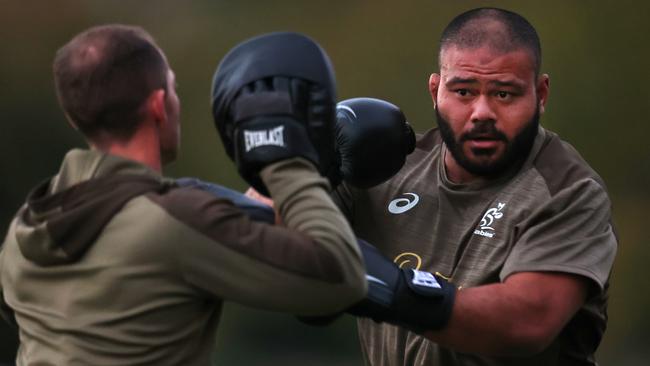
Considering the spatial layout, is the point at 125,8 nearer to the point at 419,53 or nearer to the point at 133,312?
the point at 419,53

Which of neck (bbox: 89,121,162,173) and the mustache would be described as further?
the mustache

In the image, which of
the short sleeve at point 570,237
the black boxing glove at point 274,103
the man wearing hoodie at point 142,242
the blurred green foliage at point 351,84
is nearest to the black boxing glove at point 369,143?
the short sleeve at point 570,237

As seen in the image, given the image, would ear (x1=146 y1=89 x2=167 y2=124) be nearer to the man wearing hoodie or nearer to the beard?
the man wearing hoodie

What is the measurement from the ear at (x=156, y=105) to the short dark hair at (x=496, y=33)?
1.05 metres

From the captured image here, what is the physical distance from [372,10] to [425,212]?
3933 mm

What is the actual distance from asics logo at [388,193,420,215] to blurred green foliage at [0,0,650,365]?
2946mm

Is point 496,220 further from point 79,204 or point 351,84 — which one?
point 351,84

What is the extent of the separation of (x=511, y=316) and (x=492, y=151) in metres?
0.49

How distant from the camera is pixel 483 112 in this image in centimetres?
348

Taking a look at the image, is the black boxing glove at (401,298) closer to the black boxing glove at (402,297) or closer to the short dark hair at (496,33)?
the black boxing glove at (402,297)

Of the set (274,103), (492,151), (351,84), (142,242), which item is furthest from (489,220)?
(351,84)

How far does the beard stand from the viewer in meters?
3.50

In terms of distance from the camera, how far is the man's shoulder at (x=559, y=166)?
11.2 ft

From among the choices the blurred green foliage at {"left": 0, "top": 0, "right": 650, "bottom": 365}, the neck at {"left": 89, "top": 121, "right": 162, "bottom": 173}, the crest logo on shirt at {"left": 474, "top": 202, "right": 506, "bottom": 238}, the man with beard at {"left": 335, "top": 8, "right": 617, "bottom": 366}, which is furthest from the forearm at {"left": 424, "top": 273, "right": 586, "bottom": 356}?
the blurred green foliage at {"left": 0, "top": 0, "right": 650, "bottom": 365}
